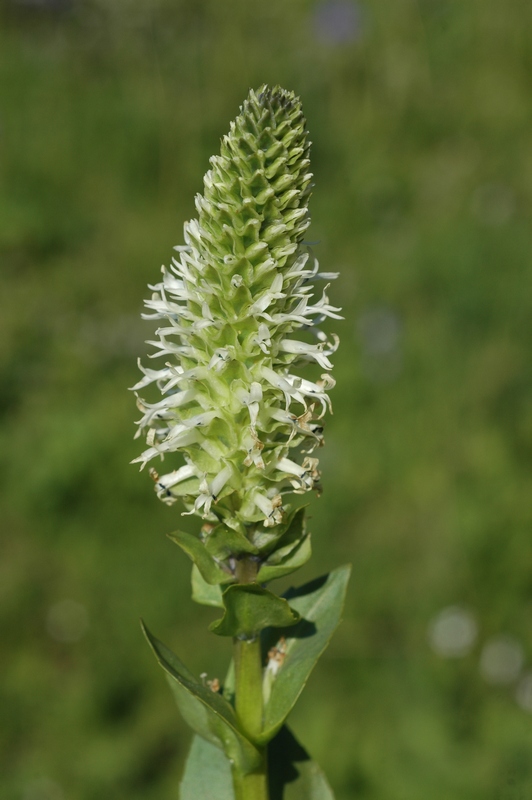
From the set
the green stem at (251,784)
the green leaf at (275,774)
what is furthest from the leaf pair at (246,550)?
the green leaf at (275,774)

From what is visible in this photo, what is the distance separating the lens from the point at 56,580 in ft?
22.8

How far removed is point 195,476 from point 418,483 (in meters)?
5.42

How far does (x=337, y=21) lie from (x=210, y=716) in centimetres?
1274

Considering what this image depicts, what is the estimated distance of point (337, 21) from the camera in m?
12.7

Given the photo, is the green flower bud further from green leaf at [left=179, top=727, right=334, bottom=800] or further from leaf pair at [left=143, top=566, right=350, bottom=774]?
green leaf at [left=179, top=727, right=334, bottom=800]

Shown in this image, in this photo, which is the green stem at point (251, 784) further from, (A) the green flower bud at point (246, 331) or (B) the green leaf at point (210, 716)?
(A) the green flower bud at point (246, 331)

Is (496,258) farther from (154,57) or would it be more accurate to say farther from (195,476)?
Result: (195,476)

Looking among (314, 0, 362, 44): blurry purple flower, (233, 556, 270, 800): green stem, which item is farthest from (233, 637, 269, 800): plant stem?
(314, 0, 362, 44): blurry purple flower

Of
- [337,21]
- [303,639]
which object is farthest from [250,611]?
[337,21]

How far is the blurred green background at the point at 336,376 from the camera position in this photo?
19.1 ft

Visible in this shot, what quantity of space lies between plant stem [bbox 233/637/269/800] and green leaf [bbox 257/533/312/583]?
252 mm

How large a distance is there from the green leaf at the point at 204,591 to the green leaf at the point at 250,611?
0.24m

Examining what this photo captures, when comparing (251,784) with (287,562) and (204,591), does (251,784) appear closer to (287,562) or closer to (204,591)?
(204,591)

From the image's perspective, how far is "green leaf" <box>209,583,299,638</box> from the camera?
7.32 feet
